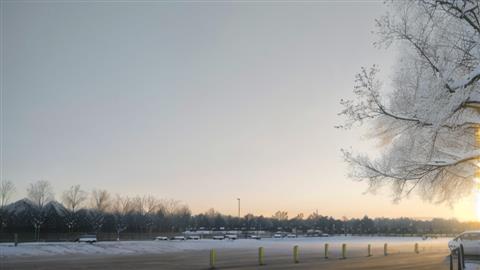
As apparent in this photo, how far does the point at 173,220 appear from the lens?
6688 inches

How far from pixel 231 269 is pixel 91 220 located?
104 m

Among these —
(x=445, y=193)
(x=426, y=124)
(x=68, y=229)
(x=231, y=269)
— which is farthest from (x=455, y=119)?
(x=68, y=229)

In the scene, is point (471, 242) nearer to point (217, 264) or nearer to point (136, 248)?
point (217, 264)

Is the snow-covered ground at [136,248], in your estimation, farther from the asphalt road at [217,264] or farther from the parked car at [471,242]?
the parked car at [471,242]

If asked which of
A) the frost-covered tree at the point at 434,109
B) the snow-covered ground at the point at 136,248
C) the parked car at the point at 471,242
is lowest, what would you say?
the snow-covered ground at the point at 136,248

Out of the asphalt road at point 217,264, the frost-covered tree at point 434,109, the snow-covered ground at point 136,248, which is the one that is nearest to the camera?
the frost-covered tree at point 434,109

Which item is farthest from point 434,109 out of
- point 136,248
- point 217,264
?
point 136,248

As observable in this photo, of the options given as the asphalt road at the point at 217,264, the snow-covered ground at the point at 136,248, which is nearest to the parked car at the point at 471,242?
the asphalt road at the point at 217,264

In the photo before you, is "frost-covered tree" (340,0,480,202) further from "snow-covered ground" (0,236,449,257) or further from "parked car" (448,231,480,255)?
"snow-covered ground" (0,236,449,257)

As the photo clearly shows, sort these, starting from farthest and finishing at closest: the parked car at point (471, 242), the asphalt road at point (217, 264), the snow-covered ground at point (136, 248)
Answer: the snow-covered ground at point (136, 248), the parked car at point (471, 242), the asphalt road at point (217, 264)

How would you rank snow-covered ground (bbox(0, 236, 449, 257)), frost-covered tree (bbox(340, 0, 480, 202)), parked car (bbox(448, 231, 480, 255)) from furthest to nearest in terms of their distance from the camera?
snow-covered ground (bbox(0, 236, 449, 257)), parked car (bbox(448, 231, 480, 255)), frost-covered tree (bbox(340, 0, 480, 202))

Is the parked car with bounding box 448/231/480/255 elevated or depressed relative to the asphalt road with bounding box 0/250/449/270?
elevated

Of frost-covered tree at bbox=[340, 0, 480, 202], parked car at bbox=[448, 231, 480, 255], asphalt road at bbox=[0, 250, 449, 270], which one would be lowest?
asphalt road at bbox=[0, 250, 449, 270]

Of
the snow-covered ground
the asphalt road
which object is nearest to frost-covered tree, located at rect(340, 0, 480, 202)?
the asphalt road
